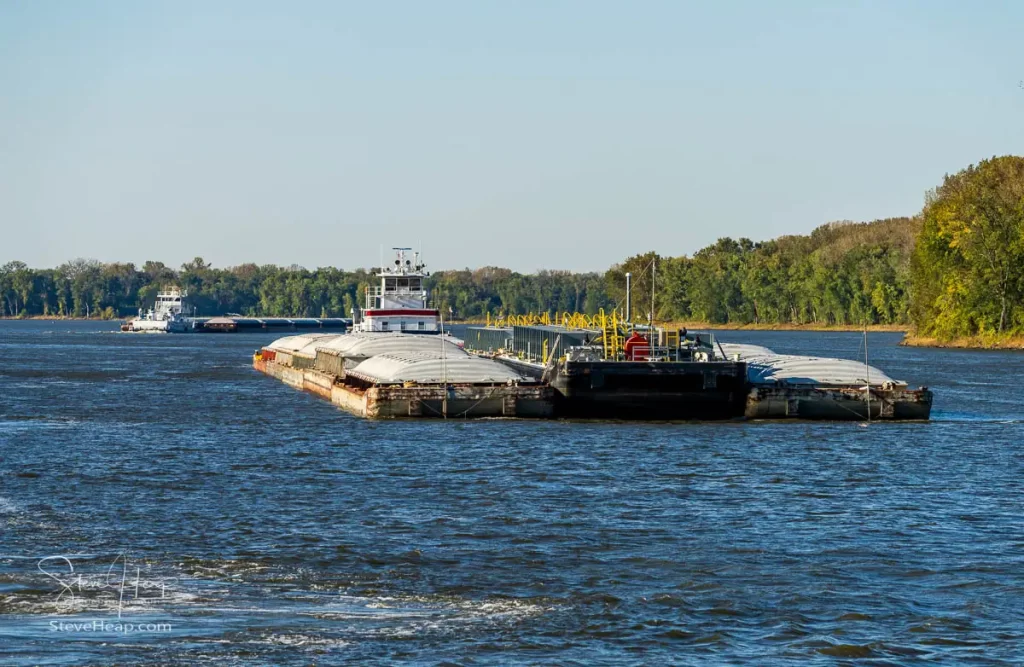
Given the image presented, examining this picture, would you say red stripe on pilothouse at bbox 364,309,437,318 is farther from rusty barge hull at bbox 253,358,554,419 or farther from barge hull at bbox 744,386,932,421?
barge hull at bbox 744,386,932,421

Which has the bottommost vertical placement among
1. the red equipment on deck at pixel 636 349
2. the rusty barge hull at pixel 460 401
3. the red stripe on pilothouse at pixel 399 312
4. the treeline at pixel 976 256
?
the rusty barge hull at pixel 460 401

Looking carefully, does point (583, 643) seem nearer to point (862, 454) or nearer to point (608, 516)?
point (608, 516)

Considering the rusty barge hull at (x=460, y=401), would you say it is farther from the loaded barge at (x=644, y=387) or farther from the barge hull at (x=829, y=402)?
the barge hull at (x=829, y=402)

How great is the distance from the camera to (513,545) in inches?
1159

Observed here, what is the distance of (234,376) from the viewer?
348 feet

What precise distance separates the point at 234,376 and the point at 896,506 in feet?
250

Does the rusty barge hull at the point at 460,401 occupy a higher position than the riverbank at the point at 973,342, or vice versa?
the riverbank at the point at 973,342

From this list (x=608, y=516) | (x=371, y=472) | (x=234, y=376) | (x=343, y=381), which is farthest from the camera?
(x=234, y=376)

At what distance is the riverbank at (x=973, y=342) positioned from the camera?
148750mm

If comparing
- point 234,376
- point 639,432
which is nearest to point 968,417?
point 639,432

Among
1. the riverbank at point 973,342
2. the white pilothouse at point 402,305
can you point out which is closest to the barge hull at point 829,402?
the white pilothouse at point 402,305

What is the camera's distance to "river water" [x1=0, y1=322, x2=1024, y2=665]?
21781 mm

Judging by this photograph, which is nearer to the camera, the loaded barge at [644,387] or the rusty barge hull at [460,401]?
the loaded barge at [644,387]

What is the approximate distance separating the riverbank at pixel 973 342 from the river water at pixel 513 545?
97768 mm
